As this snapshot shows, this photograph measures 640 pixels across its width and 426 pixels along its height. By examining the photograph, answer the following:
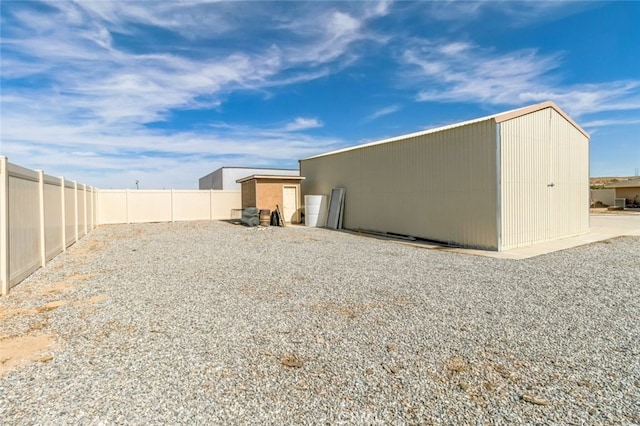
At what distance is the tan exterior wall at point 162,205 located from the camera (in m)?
18.6

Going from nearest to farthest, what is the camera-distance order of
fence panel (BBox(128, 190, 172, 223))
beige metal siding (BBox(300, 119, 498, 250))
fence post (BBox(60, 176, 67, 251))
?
fence post (BBox(60, 176, 67, 251))
beige metal siding (BBox(300, 119, 498, 250))
fence panel (BBox(128, 190, 172, 223))

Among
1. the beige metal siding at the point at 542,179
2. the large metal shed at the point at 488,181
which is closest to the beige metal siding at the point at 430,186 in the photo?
the large metal shed at the point at 488,181

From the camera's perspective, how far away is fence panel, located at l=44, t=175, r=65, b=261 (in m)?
7.24

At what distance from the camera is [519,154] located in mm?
9312

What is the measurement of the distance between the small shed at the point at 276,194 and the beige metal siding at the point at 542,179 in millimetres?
10405

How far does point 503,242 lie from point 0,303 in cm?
1027

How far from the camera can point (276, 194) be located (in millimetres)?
16719

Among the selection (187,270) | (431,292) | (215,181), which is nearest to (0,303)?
(187,270)

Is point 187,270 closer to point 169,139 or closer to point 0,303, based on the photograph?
point 0,303

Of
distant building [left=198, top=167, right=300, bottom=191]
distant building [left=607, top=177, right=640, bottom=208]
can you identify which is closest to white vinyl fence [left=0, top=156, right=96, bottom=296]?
distant building [left=198, top=167, right=300, bottom=191]

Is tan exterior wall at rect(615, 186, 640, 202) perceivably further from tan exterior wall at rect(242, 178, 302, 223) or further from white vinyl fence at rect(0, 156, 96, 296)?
white vinyl fence at rect(0, 156, 96, 296)

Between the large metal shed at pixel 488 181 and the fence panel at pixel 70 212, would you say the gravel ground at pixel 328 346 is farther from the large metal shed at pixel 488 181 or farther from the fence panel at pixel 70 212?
the fence panel at pixel 70 212

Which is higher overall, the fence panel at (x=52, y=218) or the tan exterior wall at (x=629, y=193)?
the tan exterior wall at (x=629, y=193)

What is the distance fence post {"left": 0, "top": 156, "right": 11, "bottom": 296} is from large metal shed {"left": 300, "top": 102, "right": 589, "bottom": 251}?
392 inches
